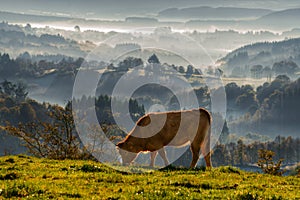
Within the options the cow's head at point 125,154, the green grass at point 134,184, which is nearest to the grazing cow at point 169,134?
the cow's head at point 125,154

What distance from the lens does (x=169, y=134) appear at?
25.0 m

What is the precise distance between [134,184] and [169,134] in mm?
8851

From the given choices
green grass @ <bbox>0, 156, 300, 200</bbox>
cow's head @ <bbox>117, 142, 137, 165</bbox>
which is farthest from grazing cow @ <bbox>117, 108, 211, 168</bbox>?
green grass @ <bbox>0, 156, 300, 200</bbox>

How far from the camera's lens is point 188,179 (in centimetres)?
1730

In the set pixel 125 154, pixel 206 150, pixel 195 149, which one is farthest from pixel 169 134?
pixel 125 154

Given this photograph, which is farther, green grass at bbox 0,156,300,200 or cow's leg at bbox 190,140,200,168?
cow's leg at bbox 190,140,200,168

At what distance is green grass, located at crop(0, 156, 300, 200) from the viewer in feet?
45.8

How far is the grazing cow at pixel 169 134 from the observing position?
2469 cm

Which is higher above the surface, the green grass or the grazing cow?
the grazing cow

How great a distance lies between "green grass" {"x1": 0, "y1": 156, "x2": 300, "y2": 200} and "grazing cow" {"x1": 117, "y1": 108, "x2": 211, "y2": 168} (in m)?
4.20

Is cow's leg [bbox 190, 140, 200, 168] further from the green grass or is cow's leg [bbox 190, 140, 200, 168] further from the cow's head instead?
the green grass

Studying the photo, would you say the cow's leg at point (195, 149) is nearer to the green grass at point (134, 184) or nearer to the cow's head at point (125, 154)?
the cow's head at point (125, 154)

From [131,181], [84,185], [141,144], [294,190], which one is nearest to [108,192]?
[84,185]

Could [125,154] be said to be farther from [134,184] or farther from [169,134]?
[134,184]
